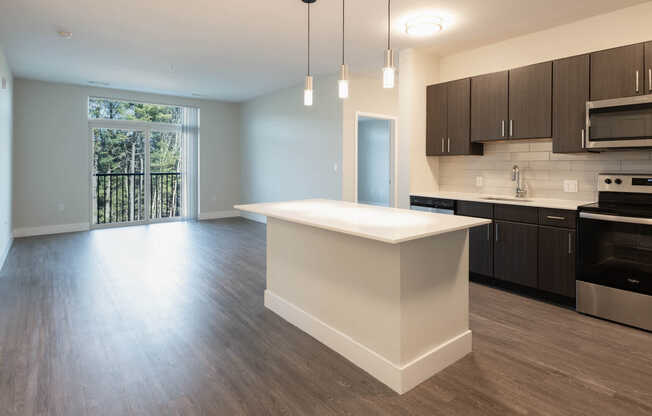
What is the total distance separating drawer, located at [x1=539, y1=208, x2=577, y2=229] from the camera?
10.2ft

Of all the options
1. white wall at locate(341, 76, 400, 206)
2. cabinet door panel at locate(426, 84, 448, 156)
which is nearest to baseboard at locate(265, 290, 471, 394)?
cabinet door panel at locate(426, 84, 448, 156)

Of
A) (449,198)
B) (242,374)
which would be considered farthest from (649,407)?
(449,198)

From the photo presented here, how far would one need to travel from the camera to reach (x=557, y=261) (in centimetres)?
322

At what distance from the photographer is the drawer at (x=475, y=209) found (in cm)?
367

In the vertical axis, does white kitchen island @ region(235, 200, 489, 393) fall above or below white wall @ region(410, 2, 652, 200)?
below

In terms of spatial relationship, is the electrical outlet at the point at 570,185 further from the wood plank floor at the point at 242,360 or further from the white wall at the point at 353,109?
the white wall at the point at 353,109

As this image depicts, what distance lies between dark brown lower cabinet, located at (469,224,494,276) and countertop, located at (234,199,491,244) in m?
1.38

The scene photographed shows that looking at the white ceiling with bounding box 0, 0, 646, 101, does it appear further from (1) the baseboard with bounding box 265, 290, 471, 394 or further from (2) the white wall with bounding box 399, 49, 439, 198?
(1) the baseboard with bounding box 265, 290, 471, 394

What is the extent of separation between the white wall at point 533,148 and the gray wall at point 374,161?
465 cm

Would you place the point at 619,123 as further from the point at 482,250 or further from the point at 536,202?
the point at 482,250

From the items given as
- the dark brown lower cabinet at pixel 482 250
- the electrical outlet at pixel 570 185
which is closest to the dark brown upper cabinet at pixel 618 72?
the electrical outlet at pixel 570 185

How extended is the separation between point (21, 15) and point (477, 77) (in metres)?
4.43

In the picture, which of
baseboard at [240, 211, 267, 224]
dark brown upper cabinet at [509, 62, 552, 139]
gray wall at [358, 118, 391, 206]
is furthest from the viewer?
gray wall at [358, 118, 391, 206]

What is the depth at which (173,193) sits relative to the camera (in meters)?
7.93
